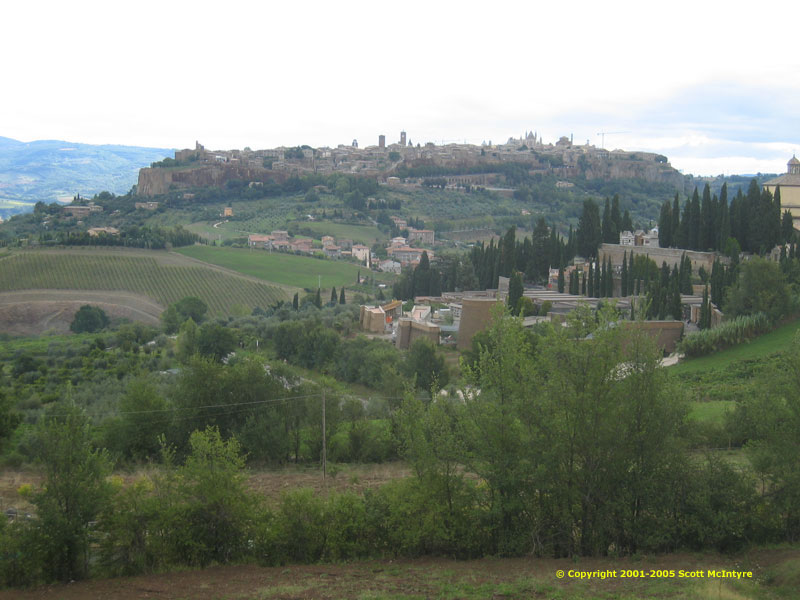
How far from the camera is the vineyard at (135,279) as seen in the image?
4678 cm

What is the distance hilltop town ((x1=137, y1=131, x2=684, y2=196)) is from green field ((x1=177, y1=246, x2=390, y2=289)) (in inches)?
1510

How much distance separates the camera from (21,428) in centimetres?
2022

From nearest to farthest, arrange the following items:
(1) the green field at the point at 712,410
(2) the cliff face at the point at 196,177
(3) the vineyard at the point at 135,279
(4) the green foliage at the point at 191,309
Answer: (1) the green field at the point at 712,410
(4) the green foliage at the point at 191,309
(3) the vineyard at the point at 135,279
(2) the cliff face at the point at 196,177

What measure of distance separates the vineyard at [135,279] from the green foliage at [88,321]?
16.1 ft

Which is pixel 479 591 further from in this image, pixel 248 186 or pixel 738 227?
pixel 248 186

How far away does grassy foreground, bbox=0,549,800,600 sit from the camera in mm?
8406

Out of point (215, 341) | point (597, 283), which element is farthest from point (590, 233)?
point (215, 341)

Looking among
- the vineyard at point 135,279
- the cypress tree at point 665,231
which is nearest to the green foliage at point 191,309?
the vineyard at point 135,279

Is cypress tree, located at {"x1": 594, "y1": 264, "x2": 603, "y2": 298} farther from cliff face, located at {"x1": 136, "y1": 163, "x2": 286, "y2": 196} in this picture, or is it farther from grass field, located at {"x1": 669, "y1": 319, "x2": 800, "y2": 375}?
cliff face, located at {"x1": 136, "y1": 163, "x2": 286, "y2": 196}

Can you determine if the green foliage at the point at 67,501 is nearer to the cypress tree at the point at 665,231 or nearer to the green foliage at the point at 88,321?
the cypress tree at the point at 665,231

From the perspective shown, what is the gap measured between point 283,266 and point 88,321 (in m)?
18.1

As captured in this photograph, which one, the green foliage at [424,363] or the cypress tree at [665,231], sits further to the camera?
the cypress tree at [665,231]

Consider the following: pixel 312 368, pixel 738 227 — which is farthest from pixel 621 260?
pixel 312 368

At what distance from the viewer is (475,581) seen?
30.2 ft
